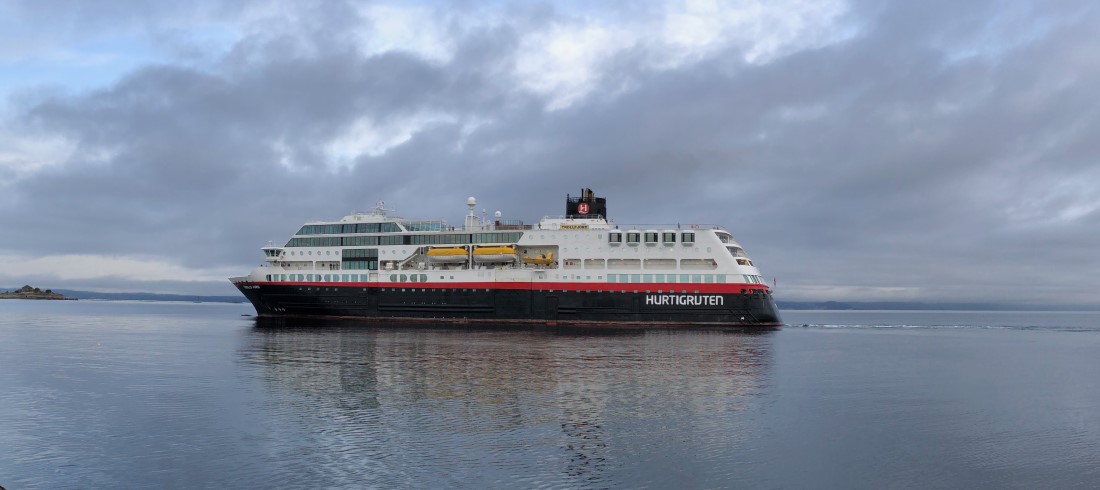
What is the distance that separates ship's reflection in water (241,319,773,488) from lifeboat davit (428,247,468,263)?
2567 centimetres

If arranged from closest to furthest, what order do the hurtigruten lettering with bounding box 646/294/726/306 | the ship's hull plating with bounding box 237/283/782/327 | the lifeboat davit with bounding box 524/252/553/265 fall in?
the hurtigruten lettering with bounding box 646/294/726/306 → the ship's hull plating with bounding box 237/283/782/327 → the lifeboat davit with bounding box 524/252/553/265

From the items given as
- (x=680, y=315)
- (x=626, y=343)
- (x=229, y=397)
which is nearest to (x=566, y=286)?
(x=680, y=315)

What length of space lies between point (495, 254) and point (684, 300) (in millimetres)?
18107

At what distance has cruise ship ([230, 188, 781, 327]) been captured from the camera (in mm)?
69500

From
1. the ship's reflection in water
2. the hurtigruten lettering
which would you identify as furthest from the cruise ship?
the ship's reflection in water

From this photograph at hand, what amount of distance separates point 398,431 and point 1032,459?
16.8 meters

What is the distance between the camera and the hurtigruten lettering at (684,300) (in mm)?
68750

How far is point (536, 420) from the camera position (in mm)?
23703

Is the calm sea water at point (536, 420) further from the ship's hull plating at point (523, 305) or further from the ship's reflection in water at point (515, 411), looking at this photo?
the ship's hull plating at point (523, 305)

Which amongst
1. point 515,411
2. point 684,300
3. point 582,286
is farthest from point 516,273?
point 515,411

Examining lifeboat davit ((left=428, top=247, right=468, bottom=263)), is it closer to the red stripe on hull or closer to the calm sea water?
the red stripe on hull

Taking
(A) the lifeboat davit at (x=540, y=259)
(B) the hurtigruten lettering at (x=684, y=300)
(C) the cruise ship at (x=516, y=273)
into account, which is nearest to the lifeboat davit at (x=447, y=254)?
(C) the cruise ship at (x=516, y=273)

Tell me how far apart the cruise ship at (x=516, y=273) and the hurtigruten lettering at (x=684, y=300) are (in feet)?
0.29

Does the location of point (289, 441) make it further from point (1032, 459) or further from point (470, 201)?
point (470, 201)
